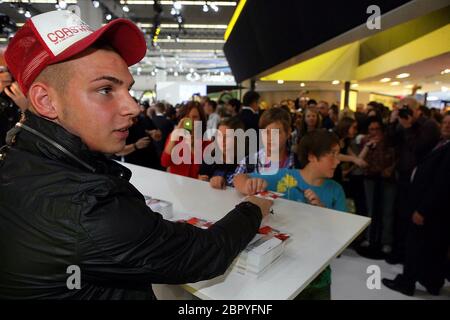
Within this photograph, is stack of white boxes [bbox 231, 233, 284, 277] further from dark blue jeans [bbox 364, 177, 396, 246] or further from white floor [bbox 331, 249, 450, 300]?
dark blue jeans [bbox 364, 177, 396, 246]

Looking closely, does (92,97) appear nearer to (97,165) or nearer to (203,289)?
(97,165)

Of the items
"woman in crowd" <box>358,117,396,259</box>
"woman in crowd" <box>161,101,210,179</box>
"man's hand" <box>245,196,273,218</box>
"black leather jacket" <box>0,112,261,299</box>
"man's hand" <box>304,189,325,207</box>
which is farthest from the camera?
"woman in crowd" <box>358,117,396,259</box>

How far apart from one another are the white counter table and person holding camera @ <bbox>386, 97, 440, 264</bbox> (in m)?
1.79

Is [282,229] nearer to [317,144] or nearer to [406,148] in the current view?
[317,144]

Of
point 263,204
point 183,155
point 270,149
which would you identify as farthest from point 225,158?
point 263,204

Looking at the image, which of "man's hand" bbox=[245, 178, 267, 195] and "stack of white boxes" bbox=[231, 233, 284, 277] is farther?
"man's hand" bbox=[245, 178, 267, 195]

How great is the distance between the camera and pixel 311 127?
3.69m

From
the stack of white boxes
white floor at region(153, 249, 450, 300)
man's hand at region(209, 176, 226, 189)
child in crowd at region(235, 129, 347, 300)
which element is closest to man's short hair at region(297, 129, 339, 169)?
child in crowd at region(235, 129, 347, 300)

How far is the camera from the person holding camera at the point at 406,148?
8.95 ft

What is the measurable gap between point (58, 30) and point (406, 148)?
10.0 ft

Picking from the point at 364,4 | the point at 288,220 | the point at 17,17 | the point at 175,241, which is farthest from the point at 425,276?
the point at 17,17

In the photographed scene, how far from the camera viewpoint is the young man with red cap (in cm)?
60

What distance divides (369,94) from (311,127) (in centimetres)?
737

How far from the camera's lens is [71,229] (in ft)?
1.94
